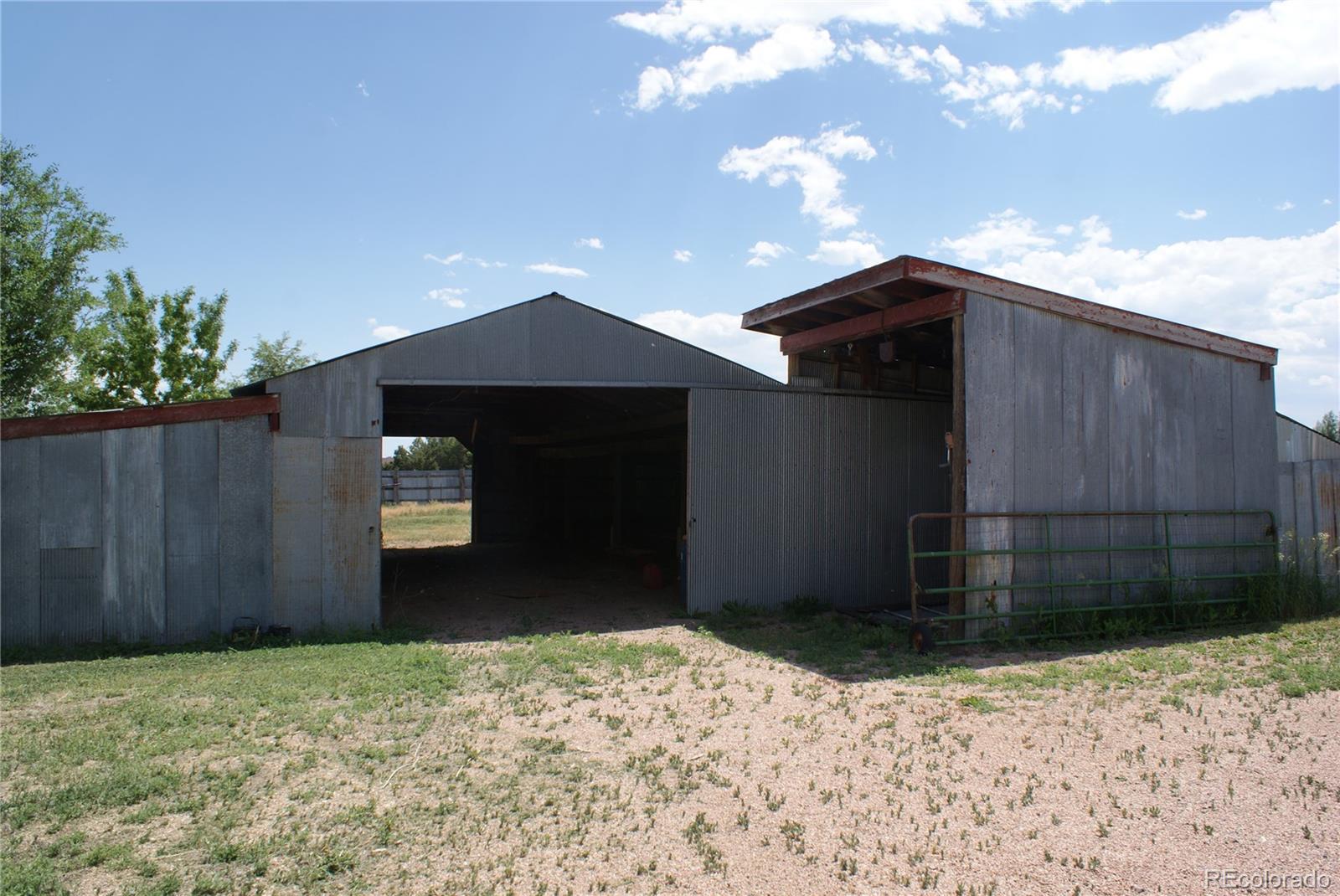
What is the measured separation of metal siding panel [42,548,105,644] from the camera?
26.8 feet

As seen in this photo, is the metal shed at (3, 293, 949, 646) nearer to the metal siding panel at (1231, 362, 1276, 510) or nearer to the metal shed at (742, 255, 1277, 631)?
the metal shed at (742, 255, 1277, 631)

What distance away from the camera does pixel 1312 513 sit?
10773 millimetres

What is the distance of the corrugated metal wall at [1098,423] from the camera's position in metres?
8.55

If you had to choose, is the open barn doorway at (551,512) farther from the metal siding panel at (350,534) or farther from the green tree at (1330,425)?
the green tree at (1330,425)

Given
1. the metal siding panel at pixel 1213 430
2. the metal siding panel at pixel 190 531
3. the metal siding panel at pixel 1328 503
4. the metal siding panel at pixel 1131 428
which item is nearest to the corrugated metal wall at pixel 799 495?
the metal siding panel at pixel 1131 428

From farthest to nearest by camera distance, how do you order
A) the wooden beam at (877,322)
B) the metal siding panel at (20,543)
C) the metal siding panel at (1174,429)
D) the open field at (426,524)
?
1. the open field at (426,524)
2. the metal siding panel at (1174,429)
3. the wooden beam at (877,322)
4. the metal siding panel at (20,543)

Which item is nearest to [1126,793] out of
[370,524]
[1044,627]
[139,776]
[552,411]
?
[1044,627]

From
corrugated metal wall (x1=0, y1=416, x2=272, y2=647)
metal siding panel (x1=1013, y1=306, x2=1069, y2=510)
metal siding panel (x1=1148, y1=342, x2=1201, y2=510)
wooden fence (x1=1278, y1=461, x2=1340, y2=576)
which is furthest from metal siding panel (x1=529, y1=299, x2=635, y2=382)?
wooden fence (x1=1278, y1=461, x2=1340, y2=576)

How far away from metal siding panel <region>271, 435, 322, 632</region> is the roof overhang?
5776 mm

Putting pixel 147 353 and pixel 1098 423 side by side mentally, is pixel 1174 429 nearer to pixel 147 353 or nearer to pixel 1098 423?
pixel 1098 423

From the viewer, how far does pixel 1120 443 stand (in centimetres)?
951

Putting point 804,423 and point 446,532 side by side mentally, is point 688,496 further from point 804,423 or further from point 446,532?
point 446,532
